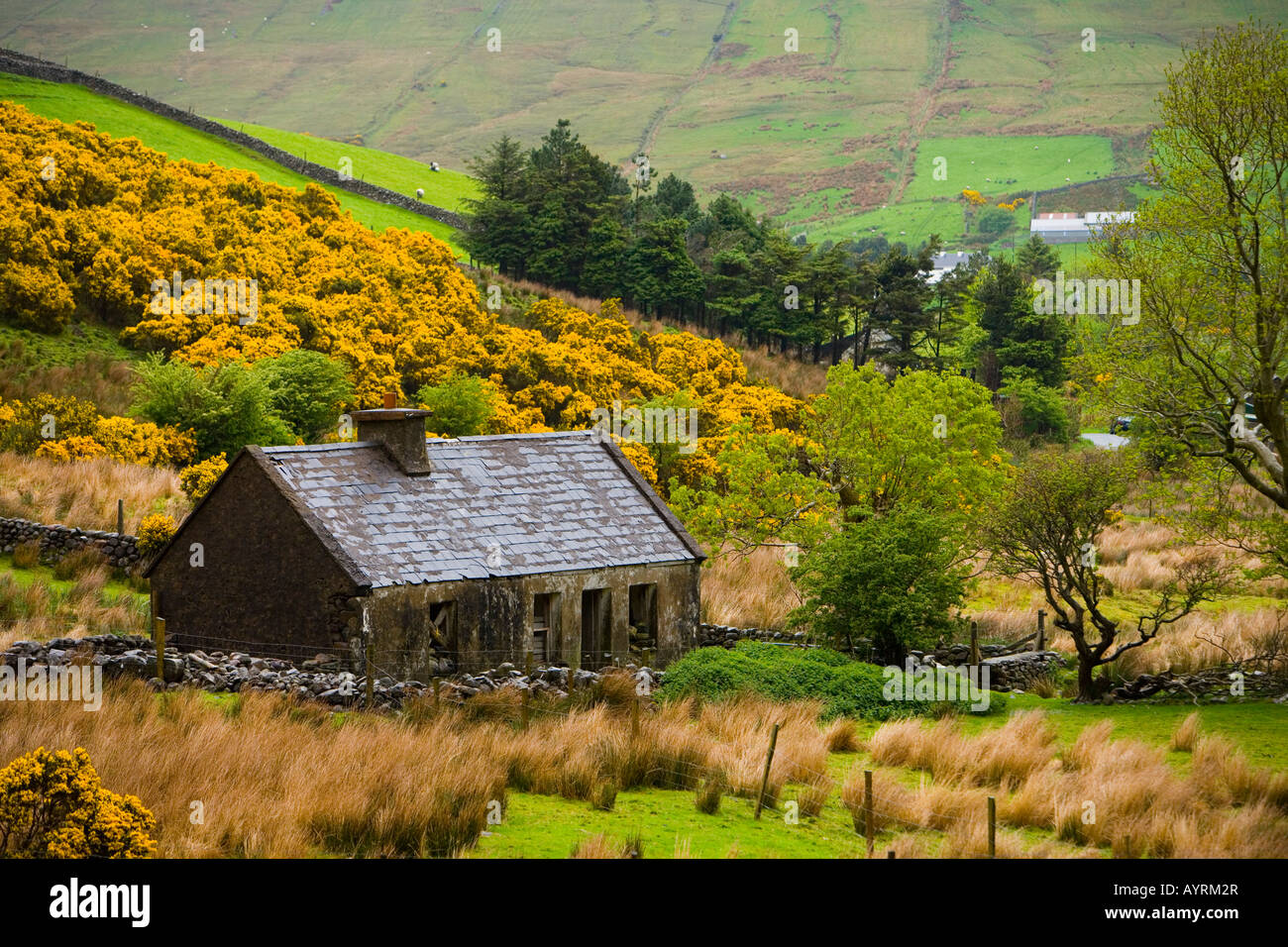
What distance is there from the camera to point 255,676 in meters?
19.9

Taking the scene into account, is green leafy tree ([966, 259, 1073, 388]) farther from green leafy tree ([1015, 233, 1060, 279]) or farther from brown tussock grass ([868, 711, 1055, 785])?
brown tussock grass ([868, 711, 1055, 785])

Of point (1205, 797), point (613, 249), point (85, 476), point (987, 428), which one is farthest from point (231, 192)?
point (1205, 797)

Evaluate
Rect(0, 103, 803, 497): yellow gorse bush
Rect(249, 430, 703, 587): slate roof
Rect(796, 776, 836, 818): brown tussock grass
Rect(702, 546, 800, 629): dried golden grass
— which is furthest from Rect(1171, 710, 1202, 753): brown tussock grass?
Rect(0, 103, 803, 497): yellow gorse bush

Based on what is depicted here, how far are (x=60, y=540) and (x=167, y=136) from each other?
162 ft

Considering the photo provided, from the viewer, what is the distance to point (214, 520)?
22922 mm

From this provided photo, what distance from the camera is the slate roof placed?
72.8ft

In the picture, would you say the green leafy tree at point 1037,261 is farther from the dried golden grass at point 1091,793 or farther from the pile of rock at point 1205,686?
the dried golden grass at point 1091,793

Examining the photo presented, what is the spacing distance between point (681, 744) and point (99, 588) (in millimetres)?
13747

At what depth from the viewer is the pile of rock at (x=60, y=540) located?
28.1m

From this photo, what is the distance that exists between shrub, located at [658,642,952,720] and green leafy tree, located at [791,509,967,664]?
1.82m

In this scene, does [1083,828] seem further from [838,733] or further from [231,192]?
[231,192]

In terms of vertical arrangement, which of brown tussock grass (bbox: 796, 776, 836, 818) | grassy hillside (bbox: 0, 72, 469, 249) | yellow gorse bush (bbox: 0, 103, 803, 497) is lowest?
brown tussock grass (bbox: 796, 776, 836, 818)

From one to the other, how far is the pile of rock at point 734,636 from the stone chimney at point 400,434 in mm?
7216

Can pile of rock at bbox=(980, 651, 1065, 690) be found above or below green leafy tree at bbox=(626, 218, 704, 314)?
below
